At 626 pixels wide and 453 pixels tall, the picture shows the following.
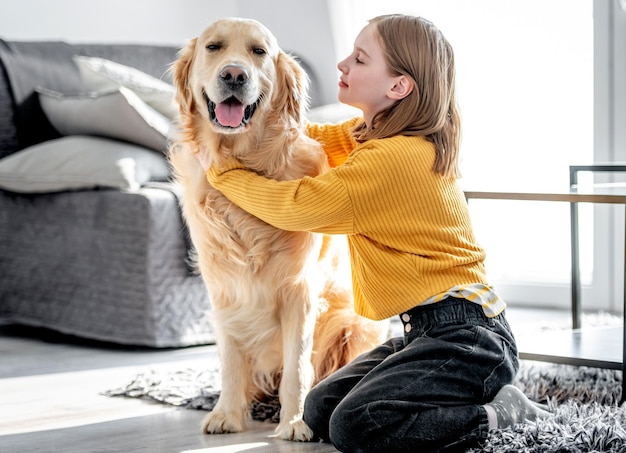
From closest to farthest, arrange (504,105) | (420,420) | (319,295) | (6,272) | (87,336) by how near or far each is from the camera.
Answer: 1. (420,420)
2. (319,295)
3. (87,336)
4. (6,272)
5. (504,105)

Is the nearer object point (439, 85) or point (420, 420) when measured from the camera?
point (420, 420)

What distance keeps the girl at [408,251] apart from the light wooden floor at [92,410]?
174 mm

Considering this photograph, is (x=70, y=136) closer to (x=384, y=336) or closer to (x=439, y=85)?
(x=384, y=336)

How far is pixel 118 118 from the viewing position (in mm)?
2795

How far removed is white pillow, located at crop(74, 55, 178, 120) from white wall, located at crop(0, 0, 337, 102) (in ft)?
1.70

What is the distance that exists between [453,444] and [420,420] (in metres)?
0.08

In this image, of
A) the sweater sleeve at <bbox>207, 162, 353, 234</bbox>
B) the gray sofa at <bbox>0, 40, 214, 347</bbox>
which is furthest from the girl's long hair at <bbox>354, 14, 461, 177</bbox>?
the gray sofa at <bbox>0, 40, 214, 347</bbox>

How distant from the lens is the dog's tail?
2004 mm

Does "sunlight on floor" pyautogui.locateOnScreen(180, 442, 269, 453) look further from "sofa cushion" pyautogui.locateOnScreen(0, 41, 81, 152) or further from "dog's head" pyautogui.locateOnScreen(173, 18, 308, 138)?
"sofa cushion" pyautogui.locateOnScreen(0, 41, 81, 152)

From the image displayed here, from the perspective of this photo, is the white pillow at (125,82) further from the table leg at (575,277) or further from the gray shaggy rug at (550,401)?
the table leg at (575,277)

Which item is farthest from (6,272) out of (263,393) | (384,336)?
(384,336)

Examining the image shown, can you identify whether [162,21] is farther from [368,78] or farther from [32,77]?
[368,78]

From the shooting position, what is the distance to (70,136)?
2.88 m

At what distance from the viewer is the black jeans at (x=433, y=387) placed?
1603mm
